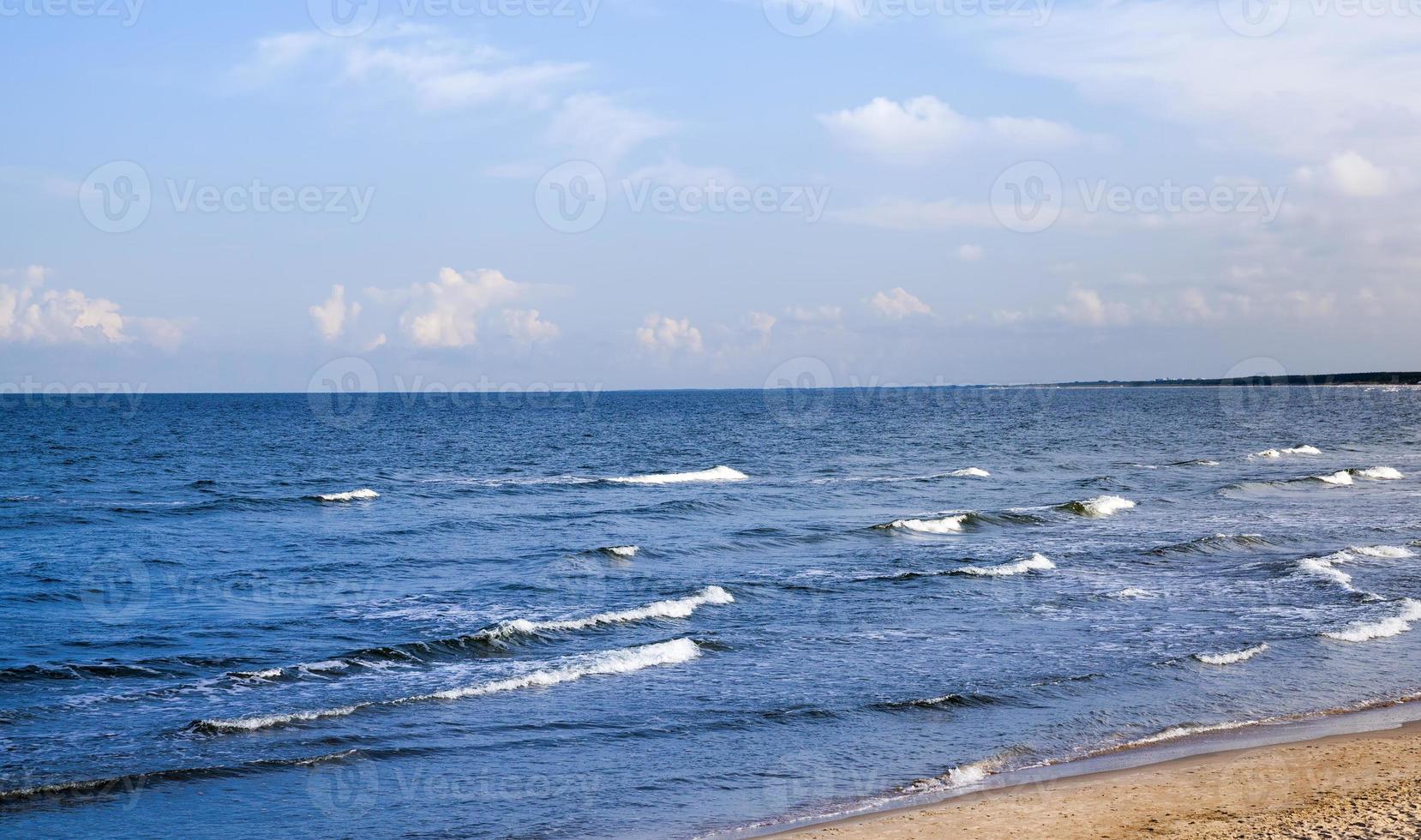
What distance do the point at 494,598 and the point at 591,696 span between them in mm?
8488

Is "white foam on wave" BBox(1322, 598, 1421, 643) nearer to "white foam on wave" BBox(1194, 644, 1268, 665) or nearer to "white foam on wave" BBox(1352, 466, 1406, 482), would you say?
"white foam on wave" BBox(1194, 644, 1268, 665)

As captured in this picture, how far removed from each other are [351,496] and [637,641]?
96.8ft

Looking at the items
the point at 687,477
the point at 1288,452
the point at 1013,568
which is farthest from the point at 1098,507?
the point at 1288,452

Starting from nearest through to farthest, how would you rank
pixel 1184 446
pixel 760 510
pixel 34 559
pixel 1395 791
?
pixel 1395 791 → pixel 34 559 → pixel 760 510 → pixel 1184 446

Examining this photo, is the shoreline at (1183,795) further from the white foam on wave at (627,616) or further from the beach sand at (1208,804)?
the white foam on wave at (627,616)

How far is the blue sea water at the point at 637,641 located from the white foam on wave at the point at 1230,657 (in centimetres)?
10

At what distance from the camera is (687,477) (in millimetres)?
57281

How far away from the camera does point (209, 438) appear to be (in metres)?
90.4

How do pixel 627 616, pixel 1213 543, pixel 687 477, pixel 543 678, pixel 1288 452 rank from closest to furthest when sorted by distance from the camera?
pixel 543 678 < pixel 627 616 < pixel 1213 543 < pixel 687 477 < pixel 1288 452

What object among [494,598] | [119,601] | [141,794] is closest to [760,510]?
[494,598]

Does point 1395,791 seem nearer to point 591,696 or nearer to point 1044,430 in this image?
point 591,696

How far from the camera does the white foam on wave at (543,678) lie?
16359 mm

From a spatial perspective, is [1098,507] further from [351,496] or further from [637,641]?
[351,496]

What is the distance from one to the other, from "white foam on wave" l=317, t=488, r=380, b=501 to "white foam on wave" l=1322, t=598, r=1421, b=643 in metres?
37.4
